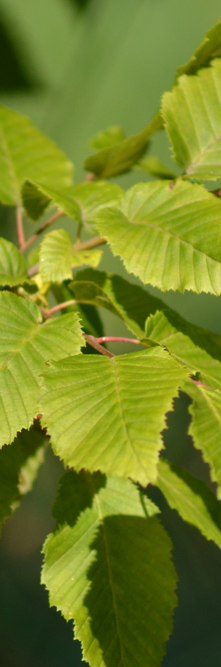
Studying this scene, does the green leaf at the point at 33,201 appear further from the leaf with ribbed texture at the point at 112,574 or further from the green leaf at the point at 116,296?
the leaf with ribbed texture at the point at 112,574

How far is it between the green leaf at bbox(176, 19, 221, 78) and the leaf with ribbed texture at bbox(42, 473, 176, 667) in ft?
1.70

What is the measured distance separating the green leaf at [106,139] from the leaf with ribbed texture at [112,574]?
0.57 metres

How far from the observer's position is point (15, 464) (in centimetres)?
68

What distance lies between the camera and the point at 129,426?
41 centimetres

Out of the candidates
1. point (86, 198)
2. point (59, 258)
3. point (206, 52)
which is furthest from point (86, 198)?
point (206, 52)

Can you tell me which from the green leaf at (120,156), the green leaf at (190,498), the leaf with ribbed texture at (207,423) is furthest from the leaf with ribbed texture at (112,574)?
the green leaf at (120,156)

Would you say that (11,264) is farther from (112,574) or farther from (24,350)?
(112,574)

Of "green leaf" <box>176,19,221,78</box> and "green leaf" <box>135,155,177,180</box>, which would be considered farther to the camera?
"green leaf" <box>135,155,177,180</box>

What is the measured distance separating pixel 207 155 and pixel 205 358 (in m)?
0.26

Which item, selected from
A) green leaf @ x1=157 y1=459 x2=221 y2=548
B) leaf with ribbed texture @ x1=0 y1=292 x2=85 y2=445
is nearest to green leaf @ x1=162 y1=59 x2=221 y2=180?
leaf with ribbed texture @ x1=0 y1=292 x2=85 y2=445

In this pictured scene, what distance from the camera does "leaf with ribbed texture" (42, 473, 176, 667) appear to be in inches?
22.6

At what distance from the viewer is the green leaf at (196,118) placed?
67 centimetres

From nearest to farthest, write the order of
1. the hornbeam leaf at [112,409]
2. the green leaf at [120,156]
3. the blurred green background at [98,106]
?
1. the hornbeam leaf at [112,409]
2. the green leaf at [120,156]
3. the blurred green background at [98,106]

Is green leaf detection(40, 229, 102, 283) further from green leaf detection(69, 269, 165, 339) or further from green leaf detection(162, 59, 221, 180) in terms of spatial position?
green leaf detection(162, 59, 221, 180)
